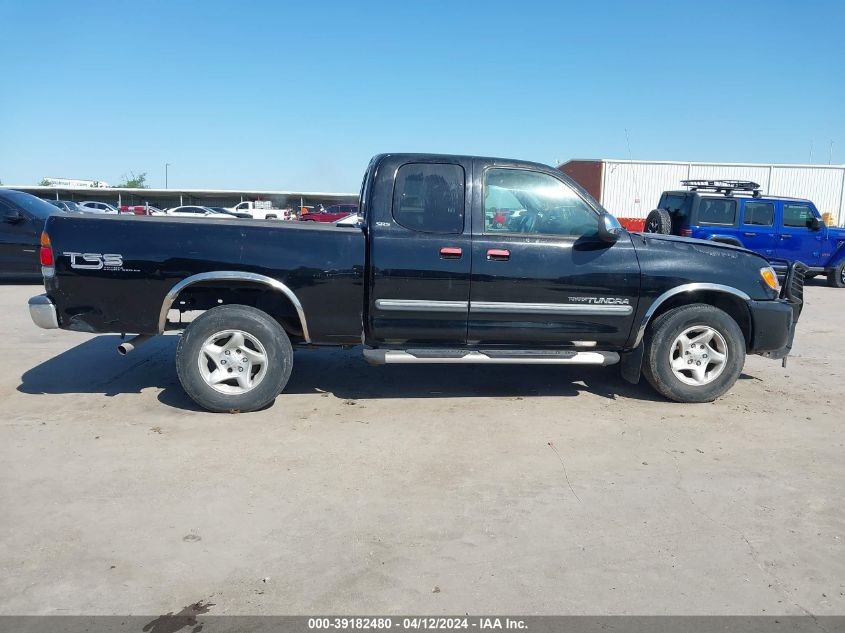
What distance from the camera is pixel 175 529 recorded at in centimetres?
331

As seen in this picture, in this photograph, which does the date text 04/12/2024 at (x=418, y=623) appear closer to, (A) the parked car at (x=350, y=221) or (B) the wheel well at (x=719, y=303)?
(A) the parked car at (x=350, y=221)

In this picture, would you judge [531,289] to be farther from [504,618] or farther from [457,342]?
[504,618]

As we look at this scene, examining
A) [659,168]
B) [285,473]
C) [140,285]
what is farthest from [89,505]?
[659,168]

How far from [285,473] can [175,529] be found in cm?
81

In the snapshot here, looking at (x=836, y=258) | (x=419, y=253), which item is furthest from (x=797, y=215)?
(x=419, y=253)

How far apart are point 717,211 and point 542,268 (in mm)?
9730

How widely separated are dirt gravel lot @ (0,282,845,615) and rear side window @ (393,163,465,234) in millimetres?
1471

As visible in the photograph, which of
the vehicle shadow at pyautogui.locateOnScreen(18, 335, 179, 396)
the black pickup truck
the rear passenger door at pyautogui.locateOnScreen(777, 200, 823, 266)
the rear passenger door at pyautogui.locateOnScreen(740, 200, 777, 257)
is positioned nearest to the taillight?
the black pickup truck

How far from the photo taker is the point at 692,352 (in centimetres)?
548

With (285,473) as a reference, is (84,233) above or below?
above

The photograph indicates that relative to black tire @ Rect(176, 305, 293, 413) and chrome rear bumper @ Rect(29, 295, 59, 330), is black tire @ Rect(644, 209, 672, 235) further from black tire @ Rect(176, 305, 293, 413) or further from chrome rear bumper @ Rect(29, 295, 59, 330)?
chrome rear bumper @ Rect(29, 295, 59, 330)

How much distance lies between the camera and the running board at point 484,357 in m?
5.09

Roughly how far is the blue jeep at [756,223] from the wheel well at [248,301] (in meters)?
9.20

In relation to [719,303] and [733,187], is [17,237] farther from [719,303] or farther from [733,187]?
[733,187]
